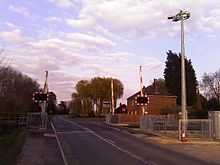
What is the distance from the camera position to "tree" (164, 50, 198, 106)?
101812 mm

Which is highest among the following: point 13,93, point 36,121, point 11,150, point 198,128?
point 13,93

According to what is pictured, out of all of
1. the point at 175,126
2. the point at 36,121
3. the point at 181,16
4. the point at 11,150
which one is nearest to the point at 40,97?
the point at 36,121

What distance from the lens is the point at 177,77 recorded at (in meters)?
103

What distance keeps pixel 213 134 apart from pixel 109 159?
18454 millimetres

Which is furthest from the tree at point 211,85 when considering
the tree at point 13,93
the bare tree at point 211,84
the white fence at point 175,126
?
the white fence at point 175,126

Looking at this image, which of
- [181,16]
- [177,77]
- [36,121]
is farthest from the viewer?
[177,77]

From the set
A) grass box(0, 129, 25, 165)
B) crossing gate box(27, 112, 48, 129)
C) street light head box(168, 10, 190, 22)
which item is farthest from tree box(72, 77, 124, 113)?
grass box(0, 129, 25, 165)

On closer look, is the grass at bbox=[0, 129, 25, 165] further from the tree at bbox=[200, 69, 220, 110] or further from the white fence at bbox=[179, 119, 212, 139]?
the tree at bbox=[200, 69, 220, 110]

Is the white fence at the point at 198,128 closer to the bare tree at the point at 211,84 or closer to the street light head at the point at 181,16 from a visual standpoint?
the street light head at the point at 181,16

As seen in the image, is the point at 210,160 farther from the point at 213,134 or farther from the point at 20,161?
the point at 213,134

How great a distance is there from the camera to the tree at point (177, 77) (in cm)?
10181

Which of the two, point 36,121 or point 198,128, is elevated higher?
point 36,121

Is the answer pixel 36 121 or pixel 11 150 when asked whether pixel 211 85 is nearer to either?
pixel 36 121

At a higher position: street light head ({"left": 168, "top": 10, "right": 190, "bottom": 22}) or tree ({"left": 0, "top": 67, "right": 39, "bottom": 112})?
street light head ({"left": 168, "top": 10, "right": 190, "bottom": 22})
